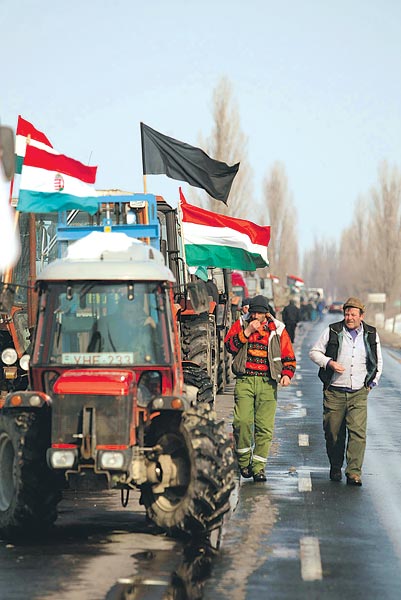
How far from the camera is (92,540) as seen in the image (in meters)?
9.96

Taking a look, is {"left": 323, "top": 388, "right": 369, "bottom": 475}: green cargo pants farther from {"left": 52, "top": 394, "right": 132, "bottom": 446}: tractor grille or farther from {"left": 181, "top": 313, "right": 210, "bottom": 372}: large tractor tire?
{"left": 181, "top": 313, "right": 210, "bottom": 372}: large tractor tire

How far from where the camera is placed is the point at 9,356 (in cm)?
1559

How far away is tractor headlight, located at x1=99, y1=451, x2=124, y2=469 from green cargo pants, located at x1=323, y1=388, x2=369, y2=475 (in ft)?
13.7

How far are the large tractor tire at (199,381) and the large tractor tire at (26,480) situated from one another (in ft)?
25.2

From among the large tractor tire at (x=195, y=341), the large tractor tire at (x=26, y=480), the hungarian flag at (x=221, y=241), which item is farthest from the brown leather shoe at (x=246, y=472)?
the hungarian flag at (x=221, y=241)

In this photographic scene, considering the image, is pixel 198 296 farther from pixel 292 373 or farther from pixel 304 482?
pixel 304 482

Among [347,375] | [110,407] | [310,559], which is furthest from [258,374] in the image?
[310,559]

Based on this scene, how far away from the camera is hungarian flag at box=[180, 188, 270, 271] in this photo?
21.2 metres

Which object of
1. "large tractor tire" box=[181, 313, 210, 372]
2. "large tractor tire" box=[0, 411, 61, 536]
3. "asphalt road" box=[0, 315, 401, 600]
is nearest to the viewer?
"asphalt road" box=[0, 315, 401, 600]

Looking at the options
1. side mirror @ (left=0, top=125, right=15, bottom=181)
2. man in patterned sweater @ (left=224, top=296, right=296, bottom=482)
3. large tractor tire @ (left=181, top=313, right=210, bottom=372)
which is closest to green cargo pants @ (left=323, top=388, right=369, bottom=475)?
man in patterned sweater @ (left=224, top=296, right=296, bottom=482)

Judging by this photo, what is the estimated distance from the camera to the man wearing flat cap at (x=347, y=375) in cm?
1327

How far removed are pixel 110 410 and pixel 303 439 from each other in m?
7.74

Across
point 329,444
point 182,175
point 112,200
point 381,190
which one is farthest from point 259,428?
point 381,190

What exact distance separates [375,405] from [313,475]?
369 inches
